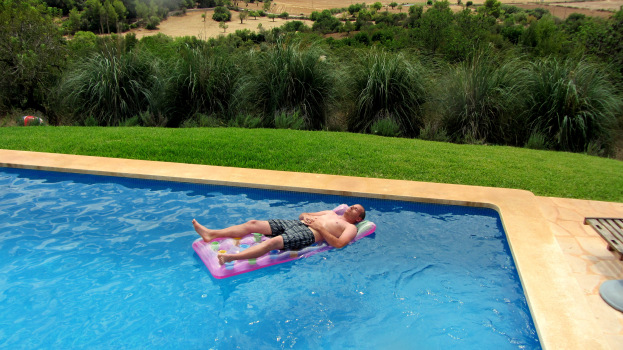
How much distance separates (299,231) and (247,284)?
806 mm

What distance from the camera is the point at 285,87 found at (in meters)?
9.88

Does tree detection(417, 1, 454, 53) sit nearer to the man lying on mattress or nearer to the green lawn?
the green lawn

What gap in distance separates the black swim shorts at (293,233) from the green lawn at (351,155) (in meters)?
2.17

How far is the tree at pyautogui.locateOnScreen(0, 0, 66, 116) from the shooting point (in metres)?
13.0

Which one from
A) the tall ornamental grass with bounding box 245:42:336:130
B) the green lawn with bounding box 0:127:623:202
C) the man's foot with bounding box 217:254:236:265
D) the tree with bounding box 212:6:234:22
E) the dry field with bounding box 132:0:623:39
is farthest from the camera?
the tree with bounding box 212:6:234:22

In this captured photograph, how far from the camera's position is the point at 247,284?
4141 millimetres

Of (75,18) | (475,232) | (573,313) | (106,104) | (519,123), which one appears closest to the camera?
(573,313)

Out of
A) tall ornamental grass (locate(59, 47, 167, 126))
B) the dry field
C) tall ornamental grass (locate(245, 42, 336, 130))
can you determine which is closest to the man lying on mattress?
tall ornamental grass (locate(245, 42, 336, 130))

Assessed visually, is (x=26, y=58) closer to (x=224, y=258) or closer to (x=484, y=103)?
(x=224, y=258)

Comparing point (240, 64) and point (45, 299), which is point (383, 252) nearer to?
point (45, 299)

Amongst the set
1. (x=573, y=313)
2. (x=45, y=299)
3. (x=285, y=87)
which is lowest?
(x=45, y=299)

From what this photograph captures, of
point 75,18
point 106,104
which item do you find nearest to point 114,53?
point 106,104

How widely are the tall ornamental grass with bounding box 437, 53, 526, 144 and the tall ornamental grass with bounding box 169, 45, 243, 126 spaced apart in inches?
191

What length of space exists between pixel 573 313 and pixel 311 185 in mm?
3447
